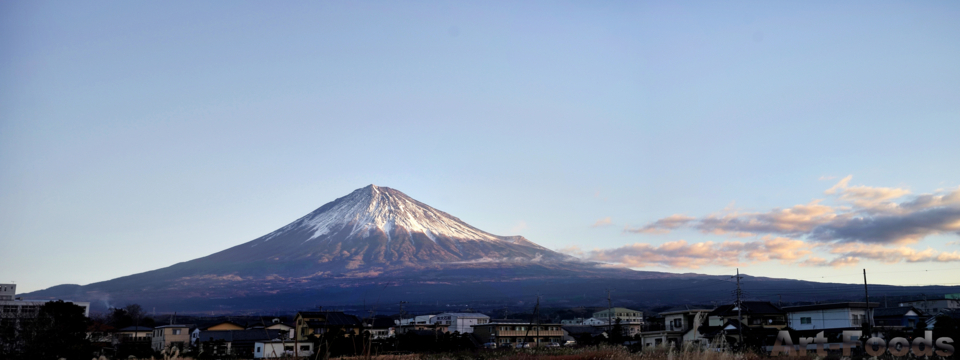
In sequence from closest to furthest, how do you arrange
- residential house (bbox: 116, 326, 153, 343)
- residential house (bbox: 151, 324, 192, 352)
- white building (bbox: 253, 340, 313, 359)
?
white building (bbox: 253, 340, 313, 359) → residential house (bbox: 116, 326, 153, 343) → residential house (bbox: 151, 324, 192, 352)

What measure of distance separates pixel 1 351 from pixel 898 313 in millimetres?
56619

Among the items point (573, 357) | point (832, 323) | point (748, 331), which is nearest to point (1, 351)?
point (573, 357)

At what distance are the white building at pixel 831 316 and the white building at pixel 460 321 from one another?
38.1 m

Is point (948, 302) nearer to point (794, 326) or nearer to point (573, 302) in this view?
point (794, 326)

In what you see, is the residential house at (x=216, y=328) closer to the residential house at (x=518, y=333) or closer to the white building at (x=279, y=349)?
the white building at (x=279, y=349)

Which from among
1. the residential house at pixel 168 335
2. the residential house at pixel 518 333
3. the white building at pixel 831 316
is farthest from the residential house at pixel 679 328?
the residential house at pixel 168 335

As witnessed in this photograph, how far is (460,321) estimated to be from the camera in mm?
82938

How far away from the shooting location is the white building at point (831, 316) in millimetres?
46656

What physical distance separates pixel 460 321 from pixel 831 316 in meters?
44.1

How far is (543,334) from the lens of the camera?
67.4 metres

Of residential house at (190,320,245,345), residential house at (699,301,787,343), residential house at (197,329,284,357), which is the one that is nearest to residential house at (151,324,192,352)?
residential house at (190,320,245,345)

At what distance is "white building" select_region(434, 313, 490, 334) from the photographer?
267 feet

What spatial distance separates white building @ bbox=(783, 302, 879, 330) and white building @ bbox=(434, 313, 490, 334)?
38.1m

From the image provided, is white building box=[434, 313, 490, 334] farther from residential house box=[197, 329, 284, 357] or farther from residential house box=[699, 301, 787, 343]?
residential house box=[699, 301, 787, 343]
